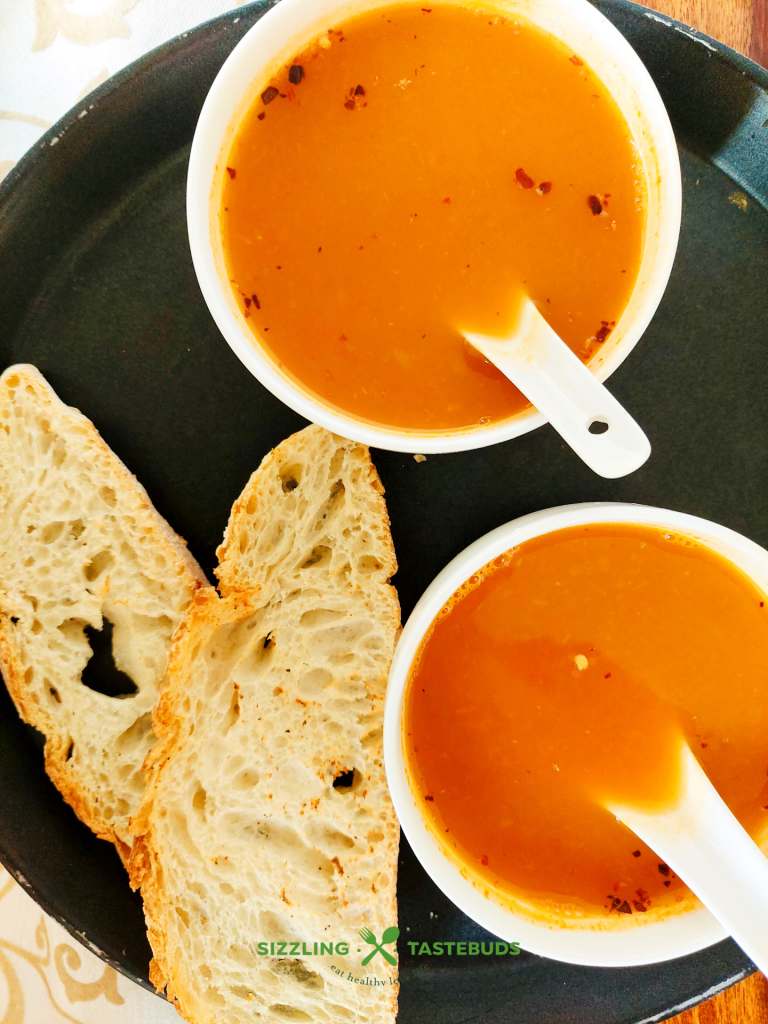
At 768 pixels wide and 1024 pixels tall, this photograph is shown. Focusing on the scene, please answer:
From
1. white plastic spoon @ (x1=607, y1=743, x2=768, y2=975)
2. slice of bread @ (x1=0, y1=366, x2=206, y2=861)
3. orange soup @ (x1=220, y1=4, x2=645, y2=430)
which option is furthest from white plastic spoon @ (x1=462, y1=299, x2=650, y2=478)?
slice of bread @ (x1=0, y1=366, x2=206, y2=861)

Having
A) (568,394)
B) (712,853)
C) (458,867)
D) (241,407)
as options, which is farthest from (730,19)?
(458,867)

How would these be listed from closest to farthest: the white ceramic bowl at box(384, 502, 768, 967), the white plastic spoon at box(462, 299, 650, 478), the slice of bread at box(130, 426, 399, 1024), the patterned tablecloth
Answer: the white plastic spoon at box(462, 299, 650, 478) → the white ceramic bowl at box(384, 502, 768, 967) → the slice of bread at box(130, 426, 399, 1024) → the patterned tablecloth

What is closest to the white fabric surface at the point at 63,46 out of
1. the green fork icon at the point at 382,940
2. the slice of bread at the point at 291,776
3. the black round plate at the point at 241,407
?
the black round plate at the point at 241,407

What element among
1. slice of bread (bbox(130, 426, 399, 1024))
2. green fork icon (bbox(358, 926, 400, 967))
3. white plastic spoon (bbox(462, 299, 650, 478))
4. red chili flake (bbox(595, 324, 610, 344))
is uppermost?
red chili flake (bbox(595, 324, 610, 344))

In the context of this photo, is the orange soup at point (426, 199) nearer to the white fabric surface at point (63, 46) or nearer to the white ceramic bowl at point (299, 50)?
the white ceramic bowl at point (299, 50)

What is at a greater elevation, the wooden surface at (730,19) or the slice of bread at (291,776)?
the wooden surface at (730,19)

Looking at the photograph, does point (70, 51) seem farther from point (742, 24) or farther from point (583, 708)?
point (583, 708)

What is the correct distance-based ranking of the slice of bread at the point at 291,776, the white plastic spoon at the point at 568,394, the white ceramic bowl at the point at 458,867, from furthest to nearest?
the slice of bread at the point at 291,776
the white ceramic bowl at the point at 458,867
the white plastic spoon at the point at 568,394

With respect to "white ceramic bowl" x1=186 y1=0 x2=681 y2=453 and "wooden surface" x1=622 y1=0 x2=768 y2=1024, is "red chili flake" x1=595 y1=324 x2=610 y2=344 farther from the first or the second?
"wooden surface" x1=622 y1=0 x2=768 y2=1024
